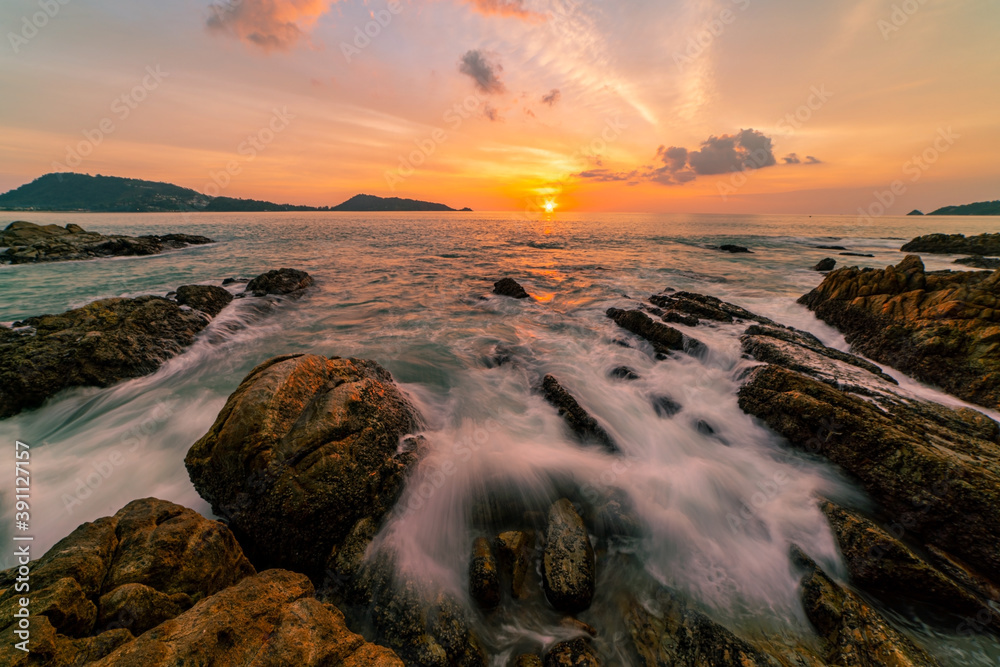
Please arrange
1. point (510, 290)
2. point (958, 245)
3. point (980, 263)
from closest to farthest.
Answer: point (510, 290) → point (980, 263) → point (958, 245)

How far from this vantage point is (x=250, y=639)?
9.34 feet

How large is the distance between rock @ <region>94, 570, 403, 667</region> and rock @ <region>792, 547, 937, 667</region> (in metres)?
4.83

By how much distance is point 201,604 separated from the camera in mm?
2979

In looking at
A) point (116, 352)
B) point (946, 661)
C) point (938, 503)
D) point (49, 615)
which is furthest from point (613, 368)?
point (116, 352)

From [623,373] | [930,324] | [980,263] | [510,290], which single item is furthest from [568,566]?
[980,263]

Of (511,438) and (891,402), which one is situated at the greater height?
(891,402)

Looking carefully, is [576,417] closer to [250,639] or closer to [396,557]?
[396,557]

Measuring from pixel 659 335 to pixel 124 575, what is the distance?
42.1ft

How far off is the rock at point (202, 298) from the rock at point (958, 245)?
6171 cm

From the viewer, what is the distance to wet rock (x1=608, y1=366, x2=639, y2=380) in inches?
393

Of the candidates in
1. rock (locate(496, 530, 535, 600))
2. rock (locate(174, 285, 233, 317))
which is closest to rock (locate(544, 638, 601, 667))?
rock (locate(496, 530, 535, 600))

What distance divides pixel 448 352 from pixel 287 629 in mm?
9212

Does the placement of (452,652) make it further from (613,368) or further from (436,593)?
(613,368)

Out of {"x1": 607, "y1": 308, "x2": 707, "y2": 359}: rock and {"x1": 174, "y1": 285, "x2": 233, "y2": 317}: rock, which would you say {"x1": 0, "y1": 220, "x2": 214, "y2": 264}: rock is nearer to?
{"x1": 174, "y1": 285, "x2": 233, "y2": 317}: rock
